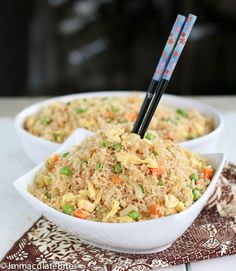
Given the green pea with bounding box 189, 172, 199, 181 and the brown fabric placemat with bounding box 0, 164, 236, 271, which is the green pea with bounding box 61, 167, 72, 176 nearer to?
the brown fabric placemat with bounding box 0, 164, 236, 271

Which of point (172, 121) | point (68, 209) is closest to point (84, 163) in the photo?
point (68, 209)

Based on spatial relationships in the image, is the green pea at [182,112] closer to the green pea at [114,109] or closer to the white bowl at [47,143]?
the white bowl at [47,143]

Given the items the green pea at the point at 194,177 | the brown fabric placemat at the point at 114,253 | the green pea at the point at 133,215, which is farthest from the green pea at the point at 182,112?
the green pea at the point at 133,215

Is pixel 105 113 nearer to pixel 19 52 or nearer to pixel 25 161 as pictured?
pixel 25 161

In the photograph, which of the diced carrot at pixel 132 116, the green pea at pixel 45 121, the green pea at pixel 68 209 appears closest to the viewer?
the green pea at pixel 68 209

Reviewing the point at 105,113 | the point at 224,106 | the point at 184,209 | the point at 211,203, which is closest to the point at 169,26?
the point at 224,106

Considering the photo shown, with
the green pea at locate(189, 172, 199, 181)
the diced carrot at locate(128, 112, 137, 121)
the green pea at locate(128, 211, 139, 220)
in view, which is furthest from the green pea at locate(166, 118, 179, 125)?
the green pea at locate(128, 211, 139, 220)
